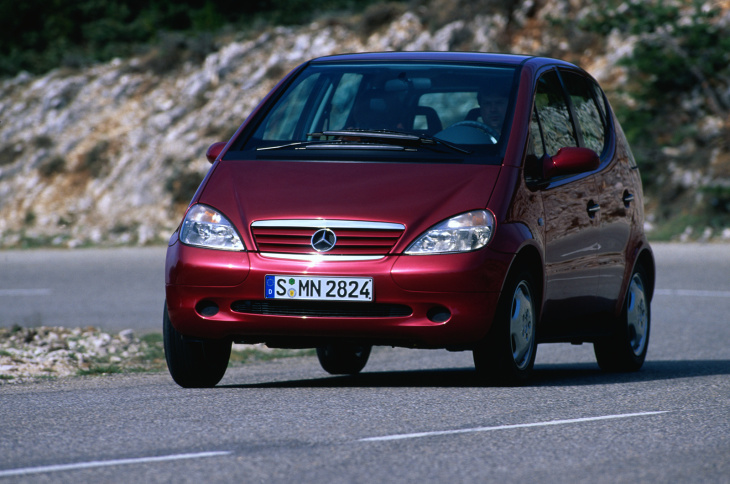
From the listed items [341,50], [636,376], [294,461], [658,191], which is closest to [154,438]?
[294,461]

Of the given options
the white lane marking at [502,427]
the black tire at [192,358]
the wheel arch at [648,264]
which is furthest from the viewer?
the wheel arch at [648,264]

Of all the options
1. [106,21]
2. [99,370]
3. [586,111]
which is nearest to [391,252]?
[586,111]

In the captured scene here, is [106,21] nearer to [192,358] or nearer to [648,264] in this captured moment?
[648,264]

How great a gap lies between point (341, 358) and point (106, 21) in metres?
40.0

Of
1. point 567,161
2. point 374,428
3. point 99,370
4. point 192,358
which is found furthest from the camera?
point 99,370

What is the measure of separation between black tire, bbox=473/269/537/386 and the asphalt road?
11 centimetres

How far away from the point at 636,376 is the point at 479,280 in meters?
2.15

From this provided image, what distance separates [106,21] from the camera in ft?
154

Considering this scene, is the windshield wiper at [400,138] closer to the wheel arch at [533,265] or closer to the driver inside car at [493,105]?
the driver inside car at [493,105]

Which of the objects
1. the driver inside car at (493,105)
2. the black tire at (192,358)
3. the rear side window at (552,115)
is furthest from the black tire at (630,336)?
the black tire at (192,358)

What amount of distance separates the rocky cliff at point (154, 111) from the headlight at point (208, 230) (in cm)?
2453

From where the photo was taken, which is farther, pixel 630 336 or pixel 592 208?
pixel 630 336

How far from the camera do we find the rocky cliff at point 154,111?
110 ft

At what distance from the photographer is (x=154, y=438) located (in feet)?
17.6
